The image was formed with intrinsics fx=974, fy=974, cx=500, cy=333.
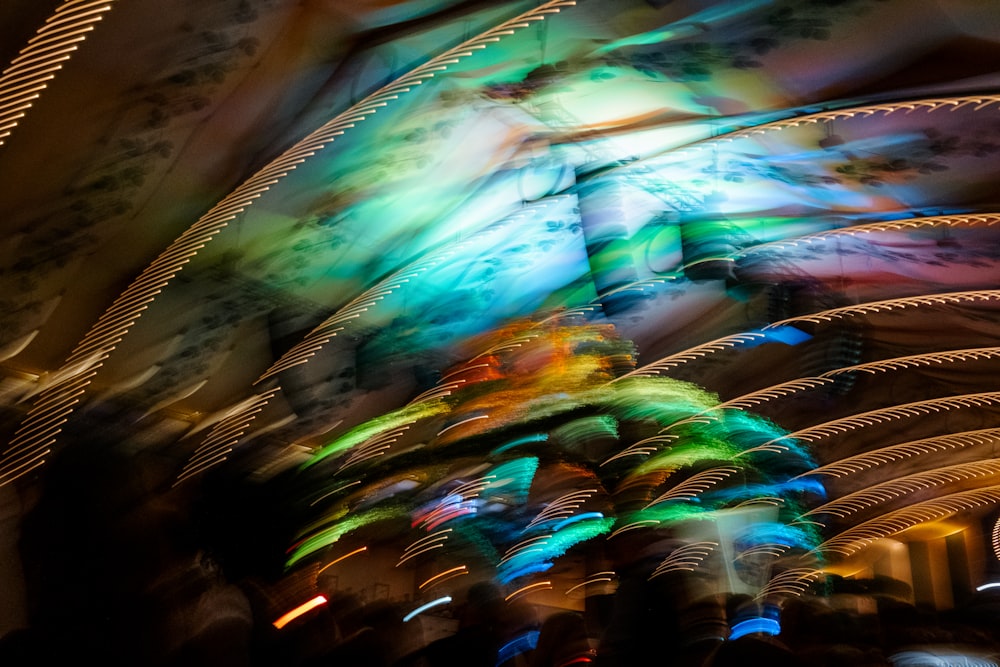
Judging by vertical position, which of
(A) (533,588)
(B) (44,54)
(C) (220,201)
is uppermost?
(B) (44,54)

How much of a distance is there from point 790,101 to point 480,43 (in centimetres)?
368

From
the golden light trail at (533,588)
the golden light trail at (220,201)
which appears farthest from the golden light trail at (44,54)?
the golden light trail at (533,588)

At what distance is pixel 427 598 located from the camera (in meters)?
22.5

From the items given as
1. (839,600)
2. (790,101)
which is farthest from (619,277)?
(839,600)

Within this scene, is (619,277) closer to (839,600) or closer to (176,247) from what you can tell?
(176,247)

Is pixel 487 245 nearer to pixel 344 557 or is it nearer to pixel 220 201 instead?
pixel 220 201

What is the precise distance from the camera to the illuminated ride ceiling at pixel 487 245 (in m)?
8.95

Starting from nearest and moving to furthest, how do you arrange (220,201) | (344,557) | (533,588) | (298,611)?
(220,201) → (298,611) → (344,557) → (533,588)

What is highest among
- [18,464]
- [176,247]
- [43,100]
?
[43,100]

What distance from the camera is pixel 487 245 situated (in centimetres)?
1387

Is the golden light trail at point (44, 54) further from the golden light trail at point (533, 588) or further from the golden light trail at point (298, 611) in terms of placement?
the golden light trail at point (533, 588)

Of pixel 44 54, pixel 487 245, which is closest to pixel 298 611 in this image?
pixel 487 245

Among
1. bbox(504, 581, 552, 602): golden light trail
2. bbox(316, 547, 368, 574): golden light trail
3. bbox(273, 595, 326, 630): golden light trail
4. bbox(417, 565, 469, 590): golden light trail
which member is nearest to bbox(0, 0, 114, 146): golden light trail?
bbox(273, 595, 326, 630): golden light trail

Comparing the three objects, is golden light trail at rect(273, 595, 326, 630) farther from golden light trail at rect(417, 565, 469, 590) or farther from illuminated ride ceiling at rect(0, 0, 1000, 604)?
golden light trail at rect(417, 565, 469, 590)
